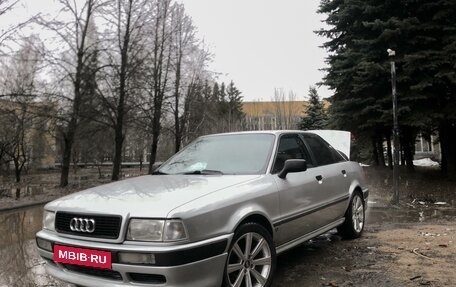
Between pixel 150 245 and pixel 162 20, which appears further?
pixel 162 20

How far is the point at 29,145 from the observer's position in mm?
35250

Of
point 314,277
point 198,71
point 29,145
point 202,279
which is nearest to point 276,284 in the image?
point 314,277

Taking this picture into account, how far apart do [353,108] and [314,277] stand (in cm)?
1186

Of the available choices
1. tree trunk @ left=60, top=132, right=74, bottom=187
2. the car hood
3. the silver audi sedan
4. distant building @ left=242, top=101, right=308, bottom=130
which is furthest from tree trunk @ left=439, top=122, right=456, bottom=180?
distant building @ left=242, top=101, right=308, bottom=130

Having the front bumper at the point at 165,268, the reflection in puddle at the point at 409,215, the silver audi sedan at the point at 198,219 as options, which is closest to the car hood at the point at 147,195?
the silver audi sedan at the point at 198,219

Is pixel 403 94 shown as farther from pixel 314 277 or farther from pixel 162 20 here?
pixel 162 20

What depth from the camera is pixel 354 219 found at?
631cm

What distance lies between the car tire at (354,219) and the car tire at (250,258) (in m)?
2.44

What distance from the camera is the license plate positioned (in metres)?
3.29

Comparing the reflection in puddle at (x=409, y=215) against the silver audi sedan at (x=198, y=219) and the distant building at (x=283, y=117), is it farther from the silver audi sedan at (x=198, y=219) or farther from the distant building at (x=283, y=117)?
the distant building at (x=283, y=117)

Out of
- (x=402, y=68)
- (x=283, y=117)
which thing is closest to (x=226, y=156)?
(x=402, y=68)

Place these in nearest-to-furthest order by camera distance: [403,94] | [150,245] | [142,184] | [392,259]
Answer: [150,245] < [142,184] < [392,259] < [403,94]

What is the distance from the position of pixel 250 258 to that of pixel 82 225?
1.47 metres

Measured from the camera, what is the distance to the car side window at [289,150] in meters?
4.71
